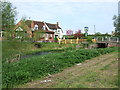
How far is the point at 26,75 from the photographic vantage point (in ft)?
21.3

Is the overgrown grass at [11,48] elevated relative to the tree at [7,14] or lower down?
lower down

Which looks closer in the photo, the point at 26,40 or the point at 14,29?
the point at 14,29

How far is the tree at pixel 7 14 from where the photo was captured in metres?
10.6

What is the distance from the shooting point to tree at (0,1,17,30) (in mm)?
10555

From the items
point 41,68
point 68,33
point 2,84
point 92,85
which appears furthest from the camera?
point 68,33

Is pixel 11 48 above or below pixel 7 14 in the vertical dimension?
below

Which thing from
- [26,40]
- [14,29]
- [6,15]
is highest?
[6,15]

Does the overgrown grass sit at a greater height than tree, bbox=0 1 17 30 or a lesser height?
lesser

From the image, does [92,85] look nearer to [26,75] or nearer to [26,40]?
[26,75]

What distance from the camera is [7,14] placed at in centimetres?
1112

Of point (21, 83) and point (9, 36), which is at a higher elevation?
point (9, 36)

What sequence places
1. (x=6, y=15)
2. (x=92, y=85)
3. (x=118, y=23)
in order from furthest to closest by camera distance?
(x=118, y=23), (x=6, y=15), (x=92, y=85)

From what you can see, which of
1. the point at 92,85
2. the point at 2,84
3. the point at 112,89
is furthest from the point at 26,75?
the point at 112,89

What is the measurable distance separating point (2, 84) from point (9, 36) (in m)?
4.92
